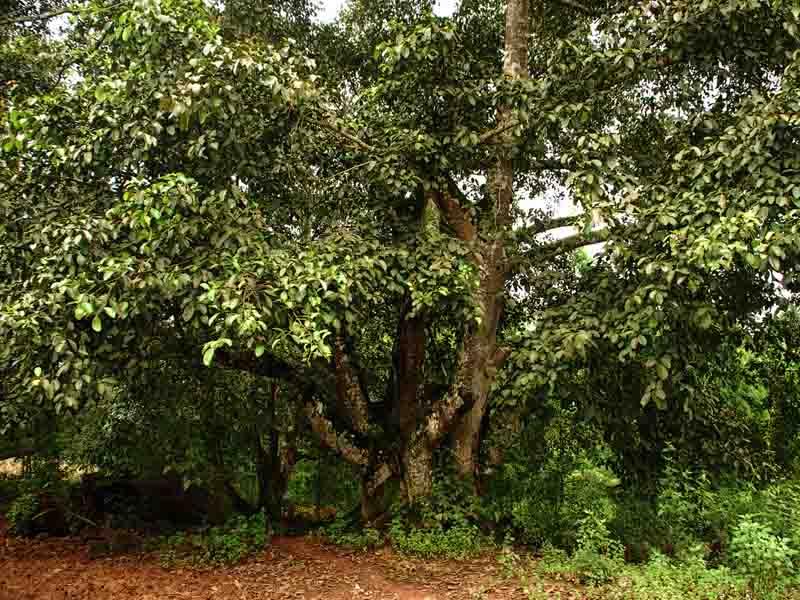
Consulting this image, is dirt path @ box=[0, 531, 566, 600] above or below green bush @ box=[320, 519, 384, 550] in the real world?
below

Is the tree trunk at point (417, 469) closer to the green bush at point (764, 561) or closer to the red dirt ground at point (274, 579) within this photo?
the red dirt ground at point (274, 579)

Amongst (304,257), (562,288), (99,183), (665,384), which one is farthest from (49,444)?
(665,384)

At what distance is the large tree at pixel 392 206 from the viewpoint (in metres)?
4.93

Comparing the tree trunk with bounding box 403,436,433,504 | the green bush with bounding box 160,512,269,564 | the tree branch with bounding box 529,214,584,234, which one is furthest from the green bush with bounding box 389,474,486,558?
the tree branch with bounding box 529,214,584,234

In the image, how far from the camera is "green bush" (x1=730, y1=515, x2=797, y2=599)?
5023 millimetres

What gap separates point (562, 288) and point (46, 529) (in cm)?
707

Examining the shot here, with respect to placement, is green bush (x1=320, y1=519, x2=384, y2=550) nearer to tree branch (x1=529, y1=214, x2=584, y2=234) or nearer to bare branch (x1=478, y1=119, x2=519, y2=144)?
tree branch (x1=529, y1=214, x2=584, y2=234)

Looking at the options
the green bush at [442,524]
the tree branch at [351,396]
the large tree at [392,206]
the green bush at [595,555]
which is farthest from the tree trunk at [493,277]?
the green bush at [595,555]

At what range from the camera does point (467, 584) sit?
19.8 feet

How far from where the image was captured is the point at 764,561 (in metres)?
5.13

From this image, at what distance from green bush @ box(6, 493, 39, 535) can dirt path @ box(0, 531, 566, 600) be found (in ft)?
2.90

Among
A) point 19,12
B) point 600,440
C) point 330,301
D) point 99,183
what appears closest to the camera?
point 330,301

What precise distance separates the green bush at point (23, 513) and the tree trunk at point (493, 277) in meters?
5.34

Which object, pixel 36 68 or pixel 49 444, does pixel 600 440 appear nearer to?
pixel 49 444
